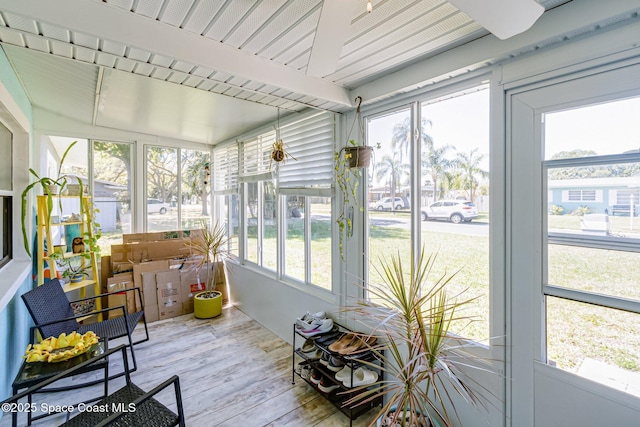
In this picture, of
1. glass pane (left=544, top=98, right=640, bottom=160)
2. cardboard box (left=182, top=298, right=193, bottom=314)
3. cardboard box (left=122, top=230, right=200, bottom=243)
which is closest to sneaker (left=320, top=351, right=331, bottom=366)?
glass pane (left=544, top=98, right=640, bottom=160)

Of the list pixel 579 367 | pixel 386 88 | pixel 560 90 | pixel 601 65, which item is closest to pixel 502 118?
pixel 560 90

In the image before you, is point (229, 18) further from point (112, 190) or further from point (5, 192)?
point (112, 190)

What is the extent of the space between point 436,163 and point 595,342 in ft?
3.97

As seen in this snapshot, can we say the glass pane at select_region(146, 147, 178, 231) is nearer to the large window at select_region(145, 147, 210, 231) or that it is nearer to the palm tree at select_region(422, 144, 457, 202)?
the large window at select_region(145, 147, 210, 231)

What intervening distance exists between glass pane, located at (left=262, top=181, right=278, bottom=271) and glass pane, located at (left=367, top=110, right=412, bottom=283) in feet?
4.75

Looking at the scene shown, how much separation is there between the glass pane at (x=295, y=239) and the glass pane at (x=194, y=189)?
7.32 feet

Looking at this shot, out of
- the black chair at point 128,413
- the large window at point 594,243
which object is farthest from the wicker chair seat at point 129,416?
the large window at point 594,243

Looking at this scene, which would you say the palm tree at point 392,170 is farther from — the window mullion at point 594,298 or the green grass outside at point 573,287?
the window mullion at point 594,298

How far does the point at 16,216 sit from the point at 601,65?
4366 millimetres

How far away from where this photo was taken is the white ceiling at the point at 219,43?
1270mm

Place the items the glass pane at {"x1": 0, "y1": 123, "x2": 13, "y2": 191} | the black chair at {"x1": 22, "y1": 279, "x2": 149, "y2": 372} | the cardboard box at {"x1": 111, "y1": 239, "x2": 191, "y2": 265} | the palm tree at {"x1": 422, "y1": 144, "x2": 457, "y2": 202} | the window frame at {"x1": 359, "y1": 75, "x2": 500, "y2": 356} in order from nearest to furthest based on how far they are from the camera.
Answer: the window frame at {"x1": 359, "y1": 75, "x2": 500, "y2": 356} < the palm tree at {"x1": 422, "y1": 144, "x2": 457, "y2": 202} < the black chair at {"x1": 22, "y1": 279, "x2": 149, "y2": 372} < the glass pane at {"x1": 0, "y1": 123, "x2": 13, "y2": 191} < the cardboard box at {"x1": 111, "y1": 239, "x2": 191, "y2": 265}

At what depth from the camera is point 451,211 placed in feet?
6.17

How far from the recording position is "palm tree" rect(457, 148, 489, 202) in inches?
68.2

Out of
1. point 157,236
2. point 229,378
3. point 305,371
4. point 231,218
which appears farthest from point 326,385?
point 157,236
